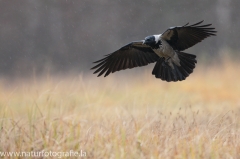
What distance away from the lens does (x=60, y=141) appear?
3.48m

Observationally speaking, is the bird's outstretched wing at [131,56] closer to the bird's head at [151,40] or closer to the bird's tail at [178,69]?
the bird's tail at [178,69]

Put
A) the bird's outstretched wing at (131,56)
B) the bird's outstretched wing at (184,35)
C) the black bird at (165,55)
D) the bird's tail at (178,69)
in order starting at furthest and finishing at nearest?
the bird's outstretched wing at (131,56) → the bird's tail at (178,69) → the black bird at (165,55) → the bird's outstretched wing at (184,35)

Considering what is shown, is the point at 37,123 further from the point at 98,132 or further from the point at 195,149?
the point at 195,149

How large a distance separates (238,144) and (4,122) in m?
2.26

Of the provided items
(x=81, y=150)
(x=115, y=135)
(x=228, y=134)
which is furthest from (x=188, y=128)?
(x=81, y=150)

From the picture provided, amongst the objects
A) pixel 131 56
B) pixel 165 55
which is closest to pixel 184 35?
pixel 165 55

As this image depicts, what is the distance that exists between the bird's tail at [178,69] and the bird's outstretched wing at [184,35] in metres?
0.16

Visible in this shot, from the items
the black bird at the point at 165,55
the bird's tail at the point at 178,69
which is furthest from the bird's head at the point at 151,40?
the bird's tail at the point at 178,69

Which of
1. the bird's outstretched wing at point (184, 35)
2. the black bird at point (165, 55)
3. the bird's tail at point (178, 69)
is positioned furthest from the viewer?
the bird's tail at point (178, 69)

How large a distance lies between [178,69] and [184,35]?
0.55 m

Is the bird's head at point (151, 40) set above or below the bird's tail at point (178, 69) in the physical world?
above

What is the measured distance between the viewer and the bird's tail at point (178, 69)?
573 cm

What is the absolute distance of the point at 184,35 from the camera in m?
5.48

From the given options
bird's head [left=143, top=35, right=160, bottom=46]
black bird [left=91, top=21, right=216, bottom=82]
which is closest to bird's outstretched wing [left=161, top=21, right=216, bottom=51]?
black bird [left=91, top=21, right=216, bottom=82]
